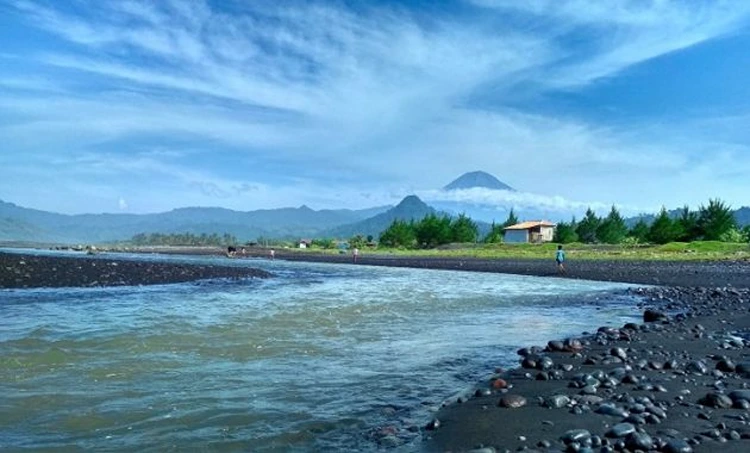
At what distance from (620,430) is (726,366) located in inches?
186

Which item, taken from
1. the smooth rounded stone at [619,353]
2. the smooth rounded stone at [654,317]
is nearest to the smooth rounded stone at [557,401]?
the smooth rounded stone at [619,353]

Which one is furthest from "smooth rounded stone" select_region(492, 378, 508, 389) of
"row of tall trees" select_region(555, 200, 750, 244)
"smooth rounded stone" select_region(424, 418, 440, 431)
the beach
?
"row of tall trees" select_region(555, 200, 750, 244)

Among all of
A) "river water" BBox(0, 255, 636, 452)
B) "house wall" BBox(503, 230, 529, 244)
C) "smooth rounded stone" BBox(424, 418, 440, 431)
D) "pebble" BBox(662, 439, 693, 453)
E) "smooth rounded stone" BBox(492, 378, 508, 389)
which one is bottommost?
"river water" BBox(0, 255, 636, 452)

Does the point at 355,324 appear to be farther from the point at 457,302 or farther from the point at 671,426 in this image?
the point at 671,426

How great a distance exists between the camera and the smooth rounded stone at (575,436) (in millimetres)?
5832

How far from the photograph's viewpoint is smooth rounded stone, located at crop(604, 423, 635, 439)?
593 centimetres

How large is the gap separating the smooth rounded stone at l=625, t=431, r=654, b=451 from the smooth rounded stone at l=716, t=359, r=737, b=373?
186 inches

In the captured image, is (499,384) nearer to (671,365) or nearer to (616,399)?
(616,399)

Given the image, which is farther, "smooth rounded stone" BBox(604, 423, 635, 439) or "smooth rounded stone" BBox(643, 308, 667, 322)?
"smooth rounded stone" BBox(643, 308, 667, 322)

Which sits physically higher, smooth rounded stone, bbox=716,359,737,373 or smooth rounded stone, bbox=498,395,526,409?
smooth rounded stone, bbox=716,359,737,373

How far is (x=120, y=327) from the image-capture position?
15.4m

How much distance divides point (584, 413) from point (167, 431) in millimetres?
5180

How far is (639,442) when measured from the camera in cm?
558

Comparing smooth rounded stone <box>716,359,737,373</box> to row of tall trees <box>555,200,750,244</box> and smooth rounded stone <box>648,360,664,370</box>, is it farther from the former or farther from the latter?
row of tall trees <box>555,200,750,244</box>
